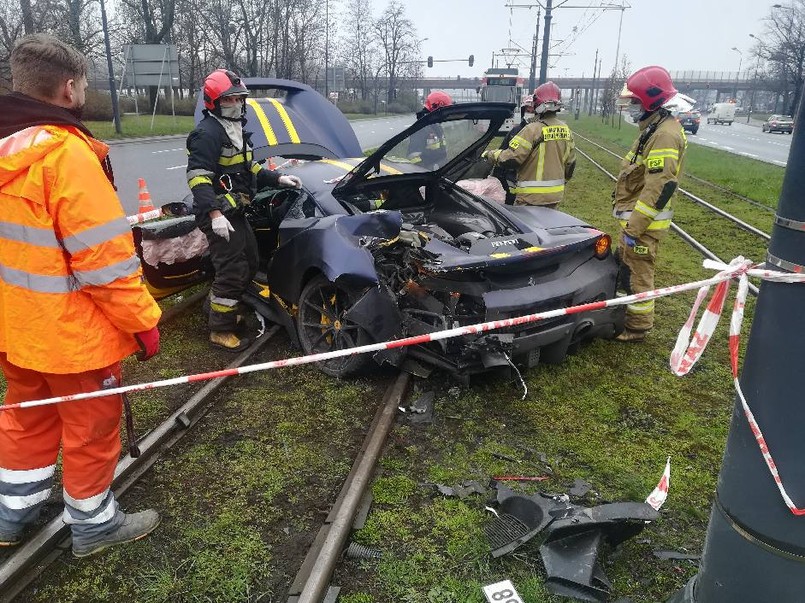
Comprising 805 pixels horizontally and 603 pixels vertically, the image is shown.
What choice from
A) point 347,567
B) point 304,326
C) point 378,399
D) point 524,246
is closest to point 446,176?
point 524,246

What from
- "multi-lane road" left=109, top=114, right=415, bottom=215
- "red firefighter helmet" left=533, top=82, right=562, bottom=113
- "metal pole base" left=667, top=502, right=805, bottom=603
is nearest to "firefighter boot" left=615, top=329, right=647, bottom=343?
"red firefighter helmet" left=533, top=82, right=562, bottom=113

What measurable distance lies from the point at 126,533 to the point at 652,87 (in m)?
4.61

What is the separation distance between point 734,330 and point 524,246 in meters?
2.31

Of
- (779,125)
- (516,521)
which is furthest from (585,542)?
(779,125)

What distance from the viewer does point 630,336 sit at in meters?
5.24

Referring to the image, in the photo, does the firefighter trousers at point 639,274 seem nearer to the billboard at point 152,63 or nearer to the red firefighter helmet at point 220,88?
the red firefighter helmet at point 220,88

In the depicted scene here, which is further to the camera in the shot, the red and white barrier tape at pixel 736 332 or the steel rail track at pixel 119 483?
the steel rail track at pixel 119 483

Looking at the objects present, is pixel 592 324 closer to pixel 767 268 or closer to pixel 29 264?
pixel 767 268

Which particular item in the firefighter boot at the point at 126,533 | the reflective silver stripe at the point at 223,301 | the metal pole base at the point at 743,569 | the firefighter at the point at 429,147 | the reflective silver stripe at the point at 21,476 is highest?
the firefighter at the point at 429,147

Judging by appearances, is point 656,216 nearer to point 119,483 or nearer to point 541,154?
point 541,154

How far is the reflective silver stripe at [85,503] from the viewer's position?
2764mm

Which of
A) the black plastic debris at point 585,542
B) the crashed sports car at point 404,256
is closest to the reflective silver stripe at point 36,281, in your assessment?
the crashed sports car at point 404,256

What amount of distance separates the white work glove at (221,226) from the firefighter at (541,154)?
115 inches

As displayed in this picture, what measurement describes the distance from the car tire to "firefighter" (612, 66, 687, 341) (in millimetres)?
2297
